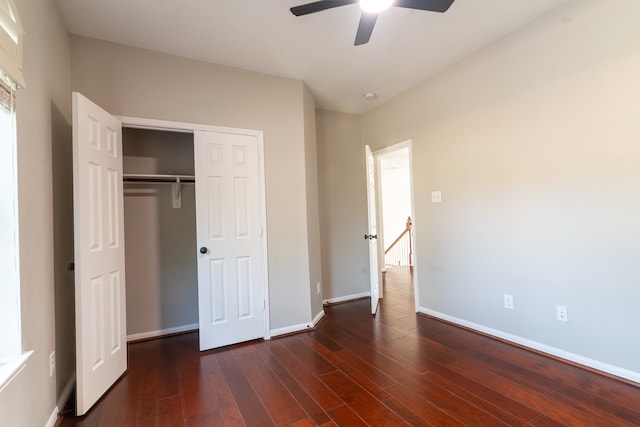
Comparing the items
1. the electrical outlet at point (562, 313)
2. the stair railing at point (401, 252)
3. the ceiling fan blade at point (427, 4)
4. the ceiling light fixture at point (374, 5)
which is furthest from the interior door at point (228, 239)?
the stair railing at point (401, 252)

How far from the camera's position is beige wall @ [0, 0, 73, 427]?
4.76ft

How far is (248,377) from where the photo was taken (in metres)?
2.24

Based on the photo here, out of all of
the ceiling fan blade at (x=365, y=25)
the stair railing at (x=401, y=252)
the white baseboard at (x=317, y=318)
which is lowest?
the white baseboard at (x=317, y=318)

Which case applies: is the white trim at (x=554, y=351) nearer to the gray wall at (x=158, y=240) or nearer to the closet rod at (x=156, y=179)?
the gray wall at (x=158, y=240)

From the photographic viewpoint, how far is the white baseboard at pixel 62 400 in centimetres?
173

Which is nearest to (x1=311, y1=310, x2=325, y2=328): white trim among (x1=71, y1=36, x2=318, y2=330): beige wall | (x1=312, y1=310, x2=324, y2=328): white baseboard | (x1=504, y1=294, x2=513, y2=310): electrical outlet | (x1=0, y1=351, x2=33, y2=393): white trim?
(x1=312, y1=310, x2=324, y2=328): white baseboard

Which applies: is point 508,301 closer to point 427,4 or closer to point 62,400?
point 427,4

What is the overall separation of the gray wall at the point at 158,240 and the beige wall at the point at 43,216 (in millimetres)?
829

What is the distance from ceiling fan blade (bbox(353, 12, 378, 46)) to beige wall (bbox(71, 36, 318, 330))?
1.23 meters

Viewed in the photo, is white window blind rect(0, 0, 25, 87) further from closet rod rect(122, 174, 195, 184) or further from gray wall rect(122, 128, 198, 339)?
gray wall rect(122, 128, 198, 339)

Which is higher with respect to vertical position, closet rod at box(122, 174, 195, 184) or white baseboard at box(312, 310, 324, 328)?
closet rod at box(122, 174, 195, 184)

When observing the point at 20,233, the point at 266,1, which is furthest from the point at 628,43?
the point at 20,233

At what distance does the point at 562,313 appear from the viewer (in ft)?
7.58

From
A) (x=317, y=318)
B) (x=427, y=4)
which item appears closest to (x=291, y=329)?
(x=317, y=318)
